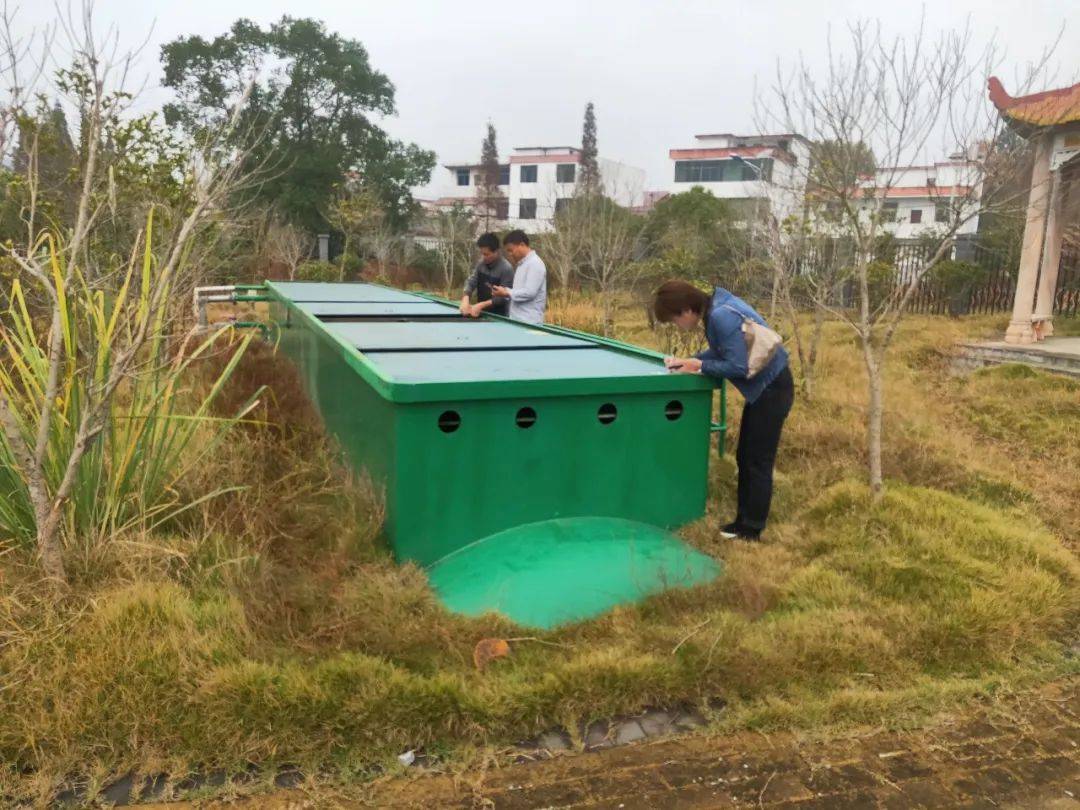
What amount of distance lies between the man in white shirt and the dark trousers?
2.65 meters

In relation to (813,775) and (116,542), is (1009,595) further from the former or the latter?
(116,542)

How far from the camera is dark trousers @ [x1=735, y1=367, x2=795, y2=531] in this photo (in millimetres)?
3824

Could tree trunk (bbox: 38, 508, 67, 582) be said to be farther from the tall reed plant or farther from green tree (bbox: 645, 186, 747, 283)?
green tree (bbox: 645, 186, 747, 283)

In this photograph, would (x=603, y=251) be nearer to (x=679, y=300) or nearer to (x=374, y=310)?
(x=374, y=310)

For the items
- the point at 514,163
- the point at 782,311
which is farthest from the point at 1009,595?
the point at 514,163

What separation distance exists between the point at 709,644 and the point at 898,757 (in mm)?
666

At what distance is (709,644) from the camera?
9.41ft

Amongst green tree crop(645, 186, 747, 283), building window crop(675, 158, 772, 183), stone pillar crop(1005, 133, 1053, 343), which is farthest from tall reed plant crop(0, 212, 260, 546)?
building window crop(675, 158, 772, 183)

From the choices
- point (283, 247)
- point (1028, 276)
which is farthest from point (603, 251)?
point (283, 247)

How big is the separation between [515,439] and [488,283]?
3907 millimetres

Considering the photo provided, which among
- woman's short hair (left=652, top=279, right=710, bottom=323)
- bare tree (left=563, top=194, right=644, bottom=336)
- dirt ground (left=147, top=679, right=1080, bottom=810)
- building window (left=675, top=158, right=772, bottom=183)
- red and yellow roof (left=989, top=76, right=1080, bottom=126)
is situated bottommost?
dirt ground (left=147, top=679, right=1080, bottom=810)

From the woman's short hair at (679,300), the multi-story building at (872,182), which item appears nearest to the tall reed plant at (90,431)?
the woman's short hair at (679,300)

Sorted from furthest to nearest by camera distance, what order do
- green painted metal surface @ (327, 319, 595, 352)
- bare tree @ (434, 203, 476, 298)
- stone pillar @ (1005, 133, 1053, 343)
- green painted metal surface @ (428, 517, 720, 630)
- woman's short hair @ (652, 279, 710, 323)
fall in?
1. bare tree @ (434, 203, 476, 298)
2. stone pillar @ (1005, 133, 1053, 343)
3. green painted metal surface @ (327, 319, 595, 352)
4. woman's short hair @ (652, 279, 710, 323)
5. green painted metal surface @ (428, 517, 720, 630)

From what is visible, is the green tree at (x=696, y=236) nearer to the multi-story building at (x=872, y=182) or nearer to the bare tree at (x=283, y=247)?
the multi-story building at (x=872, y=182)
